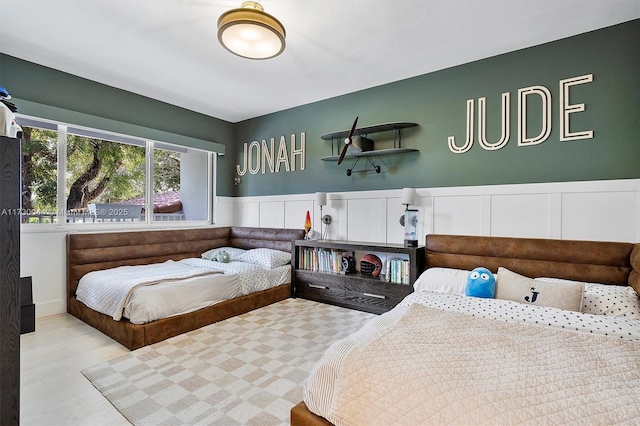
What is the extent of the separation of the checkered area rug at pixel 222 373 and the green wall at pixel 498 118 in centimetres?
194

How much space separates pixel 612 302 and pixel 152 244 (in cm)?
461

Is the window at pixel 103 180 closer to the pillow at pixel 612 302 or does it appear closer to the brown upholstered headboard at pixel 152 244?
the brown upholstered headboard at pixel 152 244

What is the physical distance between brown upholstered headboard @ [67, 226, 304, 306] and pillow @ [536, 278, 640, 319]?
3.06 meters

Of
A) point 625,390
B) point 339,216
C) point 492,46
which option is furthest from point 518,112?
point 625,390

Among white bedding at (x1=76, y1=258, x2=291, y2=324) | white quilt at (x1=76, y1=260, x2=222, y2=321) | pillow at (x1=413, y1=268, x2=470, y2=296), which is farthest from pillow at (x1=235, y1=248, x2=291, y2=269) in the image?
pillow at (x1=413, y1=268, x2=470, y2=296)

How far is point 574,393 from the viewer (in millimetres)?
1041

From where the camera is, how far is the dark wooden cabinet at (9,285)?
1.34m

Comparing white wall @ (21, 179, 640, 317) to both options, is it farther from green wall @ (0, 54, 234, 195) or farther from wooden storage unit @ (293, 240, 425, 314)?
green wall @ (0, 54, 234, 195)

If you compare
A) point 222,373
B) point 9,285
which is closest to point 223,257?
point 222,373

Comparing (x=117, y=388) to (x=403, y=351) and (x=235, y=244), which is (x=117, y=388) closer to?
(x=403, y=351)

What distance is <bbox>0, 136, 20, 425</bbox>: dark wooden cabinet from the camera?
1336mm

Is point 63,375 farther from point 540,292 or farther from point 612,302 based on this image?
point 612,302

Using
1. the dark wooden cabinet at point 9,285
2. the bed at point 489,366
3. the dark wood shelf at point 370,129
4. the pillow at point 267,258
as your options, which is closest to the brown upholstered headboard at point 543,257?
the bed at point 489,366

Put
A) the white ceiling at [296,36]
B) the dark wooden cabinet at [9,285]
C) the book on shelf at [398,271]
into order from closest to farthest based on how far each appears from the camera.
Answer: the dark wooden cabinet at [9,285] → the white ceiling at [296,36] → the book on shelf at [398,271]
